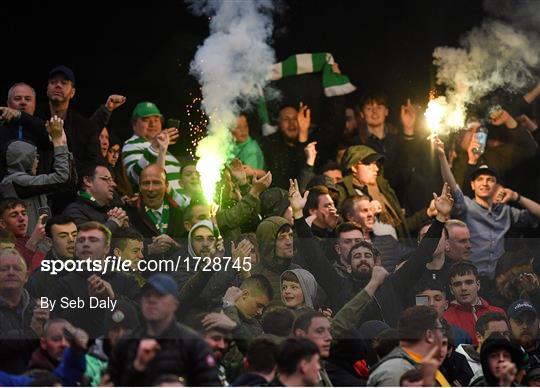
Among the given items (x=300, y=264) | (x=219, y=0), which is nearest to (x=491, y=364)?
(x=300, y=264)

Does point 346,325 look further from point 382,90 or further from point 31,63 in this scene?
point 31,63

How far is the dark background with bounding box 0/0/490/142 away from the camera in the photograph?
9.84 meters

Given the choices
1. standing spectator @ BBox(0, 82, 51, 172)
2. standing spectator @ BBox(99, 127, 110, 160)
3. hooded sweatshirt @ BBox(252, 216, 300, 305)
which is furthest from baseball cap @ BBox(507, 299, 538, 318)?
standing spectator @ BBox(0, 82, 51, 172)

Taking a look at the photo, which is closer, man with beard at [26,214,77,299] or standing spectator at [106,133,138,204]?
man with beard at [26,214,77,299]

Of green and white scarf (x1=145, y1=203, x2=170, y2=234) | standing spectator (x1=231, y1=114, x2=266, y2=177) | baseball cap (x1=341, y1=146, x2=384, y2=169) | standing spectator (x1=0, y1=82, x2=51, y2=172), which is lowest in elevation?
green and white scarf (x1=145, y1=203, x2=170, y2=234)

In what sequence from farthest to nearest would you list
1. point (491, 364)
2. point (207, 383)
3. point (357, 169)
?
point (357, 169) < point (491, 364) < point (207, 383)

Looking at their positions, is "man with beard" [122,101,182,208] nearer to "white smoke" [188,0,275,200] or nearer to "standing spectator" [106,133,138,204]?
"standing spectator" [106,133,138,204]

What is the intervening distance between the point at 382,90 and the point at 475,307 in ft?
5.66

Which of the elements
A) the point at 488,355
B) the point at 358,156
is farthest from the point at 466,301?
the point at 358,156

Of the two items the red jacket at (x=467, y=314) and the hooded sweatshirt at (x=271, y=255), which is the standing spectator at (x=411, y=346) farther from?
the hooded sweatshirt at (x=271, y=255)

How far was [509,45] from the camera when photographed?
10250 millimetres

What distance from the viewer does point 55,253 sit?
909cm

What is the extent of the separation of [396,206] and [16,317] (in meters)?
2.86

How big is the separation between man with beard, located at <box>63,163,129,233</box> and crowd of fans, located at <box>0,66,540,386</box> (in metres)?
0.01
